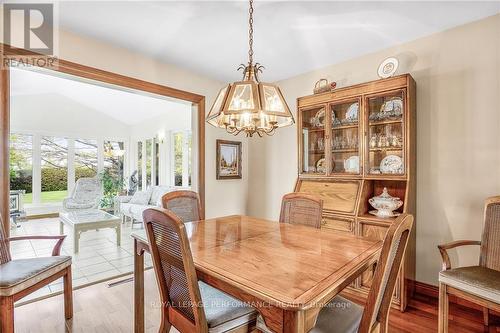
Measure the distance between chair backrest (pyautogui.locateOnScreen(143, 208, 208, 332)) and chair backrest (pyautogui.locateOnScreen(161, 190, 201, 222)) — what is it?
3.34 ft

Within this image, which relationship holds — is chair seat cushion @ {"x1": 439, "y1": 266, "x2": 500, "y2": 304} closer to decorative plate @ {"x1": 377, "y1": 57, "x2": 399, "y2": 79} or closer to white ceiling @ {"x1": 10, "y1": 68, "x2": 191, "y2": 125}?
decorative plate @ {"x1": 377, "y1": 57, "x2": 399, "y2": 79}

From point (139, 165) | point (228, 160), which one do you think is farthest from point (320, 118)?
point (139, 165)

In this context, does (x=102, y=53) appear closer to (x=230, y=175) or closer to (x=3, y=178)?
(x=3, y=178)

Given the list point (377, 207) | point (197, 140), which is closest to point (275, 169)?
point (197, 140)

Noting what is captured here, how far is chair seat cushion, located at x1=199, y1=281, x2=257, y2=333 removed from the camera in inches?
48.8

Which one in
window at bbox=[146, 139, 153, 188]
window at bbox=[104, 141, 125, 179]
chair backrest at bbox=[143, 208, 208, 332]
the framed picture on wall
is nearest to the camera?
chair backrest at bbox=[143, 208, 208, 332]

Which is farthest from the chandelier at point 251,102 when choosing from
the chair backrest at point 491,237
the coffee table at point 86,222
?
the coffee table at point 86,222

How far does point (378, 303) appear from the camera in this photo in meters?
1.08

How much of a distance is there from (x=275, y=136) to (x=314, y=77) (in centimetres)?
96

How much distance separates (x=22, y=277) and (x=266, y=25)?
2616 millimetres

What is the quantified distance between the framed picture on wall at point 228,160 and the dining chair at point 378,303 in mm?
2512

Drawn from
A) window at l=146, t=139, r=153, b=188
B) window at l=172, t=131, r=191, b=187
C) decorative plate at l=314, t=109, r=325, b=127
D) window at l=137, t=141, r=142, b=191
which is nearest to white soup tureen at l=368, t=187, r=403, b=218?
decorative plate at l=314, t=109, r=325, b=127

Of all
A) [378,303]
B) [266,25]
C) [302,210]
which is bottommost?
[378,303]

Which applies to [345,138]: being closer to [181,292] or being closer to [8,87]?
[181,292]
